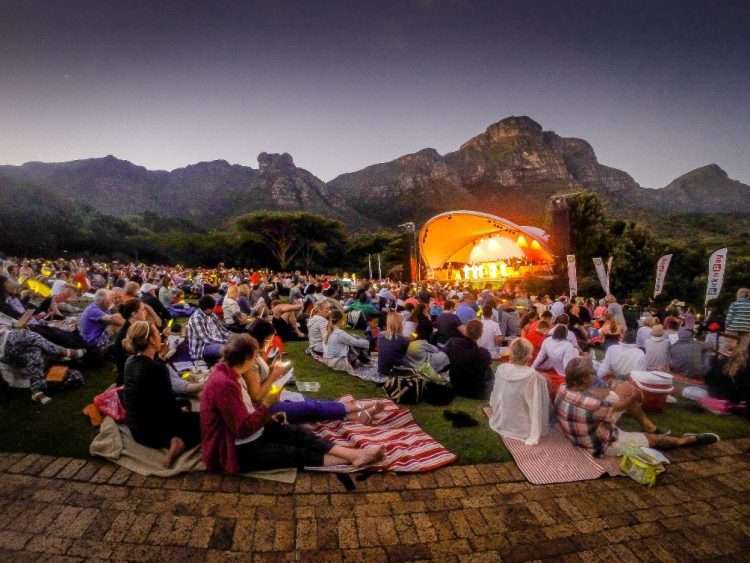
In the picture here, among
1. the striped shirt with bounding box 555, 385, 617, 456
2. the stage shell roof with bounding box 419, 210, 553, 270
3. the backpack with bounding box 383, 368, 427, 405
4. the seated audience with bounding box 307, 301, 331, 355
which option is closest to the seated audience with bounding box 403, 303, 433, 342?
the seated audience with bounding box 307, 301, 331, 355

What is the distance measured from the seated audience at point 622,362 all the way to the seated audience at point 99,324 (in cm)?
675

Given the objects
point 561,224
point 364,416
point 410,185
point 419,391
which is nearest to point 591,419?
point 419,391

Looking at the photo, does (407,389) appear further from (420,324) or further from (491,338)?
Answer: (491,338)

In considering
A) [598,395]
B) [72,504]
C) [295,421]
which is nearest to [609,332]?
[598,395]

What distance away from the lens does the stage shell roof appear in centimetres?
3088

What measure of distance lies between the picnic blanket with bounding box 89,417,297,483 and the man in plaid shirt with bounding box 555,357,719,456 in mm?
2474

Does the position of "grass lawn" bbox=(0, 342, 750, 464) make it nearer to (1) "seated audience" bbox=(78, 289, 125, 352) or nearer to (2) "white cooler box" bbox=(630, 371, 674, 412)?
(2) "white cooler box" bbox=(630, 371, 674, 412)

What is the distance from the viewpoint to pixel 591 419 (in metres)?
3.47

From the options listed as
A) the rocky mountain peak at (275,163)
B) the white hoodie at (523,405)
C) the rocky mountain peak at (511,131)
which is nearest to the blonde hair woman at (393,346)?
the white hoodie at (523,405)

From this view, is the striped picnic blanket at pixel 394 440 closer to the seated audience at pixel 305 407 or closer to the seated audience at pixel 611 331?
the seated audience at pixel 305 407

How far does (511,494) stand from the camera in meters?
2.97

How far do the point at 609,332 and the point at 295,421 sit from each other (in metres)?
7.41

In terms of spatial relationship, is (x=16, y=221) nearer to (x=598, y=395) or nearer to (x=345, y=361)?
(x=345, y=361)

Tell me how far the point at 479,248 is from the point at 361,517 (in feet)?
122
